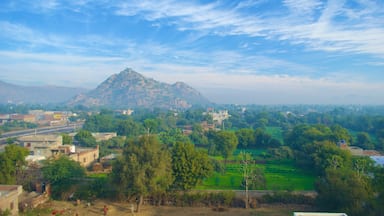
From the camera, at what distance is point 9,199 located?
1441 cm

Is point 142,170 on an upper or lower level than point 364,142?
upper

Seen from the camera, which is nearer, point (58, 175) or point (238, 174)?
point (58, 175)

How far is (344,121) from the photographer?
74438 millimetres

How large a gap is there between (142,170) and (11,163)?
8989 mm

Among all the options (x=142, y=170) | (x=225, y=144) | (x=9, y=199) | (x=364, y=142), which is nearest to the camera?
(x=9, y=199)

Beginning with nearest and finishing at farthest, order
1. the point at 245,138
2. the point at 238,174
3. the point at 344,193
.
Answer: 1. the point at 344,193
2. the point at 238,174
3. the point at 245,138

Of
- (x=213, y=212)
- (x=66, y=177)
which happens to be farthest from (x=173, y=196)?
(x=66, y=177)

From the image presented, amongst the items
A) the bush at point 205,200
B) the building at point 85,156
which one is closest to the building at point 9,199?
the bush at point 205,200

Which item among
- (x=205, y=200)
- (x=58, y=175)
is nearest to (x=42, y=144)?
(x=58, y=175)

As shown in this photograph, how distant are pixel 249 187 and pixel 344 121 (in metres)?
64.1

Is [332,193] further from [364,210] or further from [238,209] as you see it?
[238,209]

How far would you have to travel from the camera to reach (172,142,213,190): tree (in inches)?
710

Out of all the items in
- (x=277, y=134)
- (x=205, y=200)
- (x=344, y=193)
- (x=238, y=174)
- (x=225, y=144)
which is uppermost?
(x=344, y=193)

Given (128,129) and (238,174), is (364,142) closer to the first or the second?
(238,174)
